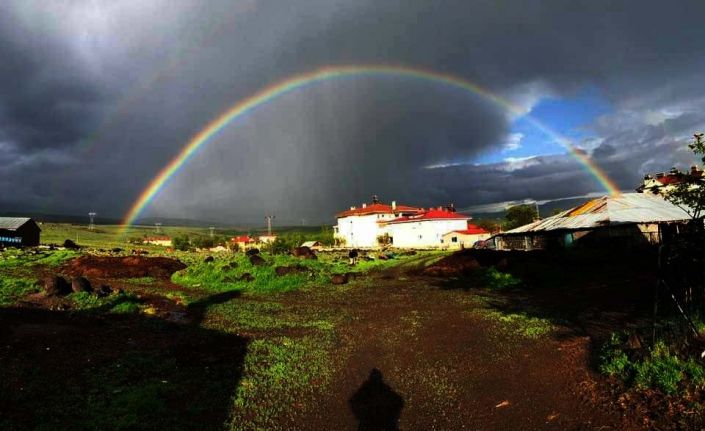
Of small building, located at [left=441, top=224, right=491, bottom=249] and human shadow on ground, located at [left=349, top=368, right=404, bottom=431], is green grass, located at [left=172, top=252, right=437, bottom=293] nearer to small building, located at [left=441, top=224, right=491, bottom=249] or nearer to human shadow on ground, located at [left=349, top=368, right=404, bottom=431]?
human shadow on ground, located at [left=349, top=368, right=404, bottom=431]

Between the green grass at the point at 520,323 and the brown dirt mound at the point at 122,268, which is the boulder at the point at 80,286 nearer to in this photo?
the brown dirt mound at the point at 122,268

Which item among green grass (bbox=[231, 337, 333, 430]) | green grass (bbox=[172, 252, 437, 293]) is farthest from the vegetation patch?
green grass (bbox=[172, 252, 437, 293])

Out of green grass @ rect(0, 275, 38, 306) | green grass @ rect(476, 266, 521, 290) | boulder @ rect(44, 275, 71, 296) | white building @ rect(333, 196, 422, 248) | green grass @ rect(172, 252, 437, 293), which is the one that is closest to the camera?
green grass @ rect(0, 275, 38, 306)

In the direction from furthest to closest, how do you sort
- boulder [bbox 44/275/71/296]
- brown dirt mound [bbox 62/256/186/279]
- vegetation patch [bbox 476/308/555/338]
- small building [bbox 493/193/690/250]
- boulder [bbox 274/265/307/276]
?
small building [bbox 493/193/690/250]
brown dirt mound [bbox 62/256/186/279]
boulder [bbox 274/265/307/276]
boulder [bbox 44/275/71/296]
vegetation patch [bbox 476/308/555/338]

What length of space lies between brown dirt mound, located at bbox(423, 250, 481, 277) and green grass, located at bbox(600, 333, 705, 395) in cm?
2145

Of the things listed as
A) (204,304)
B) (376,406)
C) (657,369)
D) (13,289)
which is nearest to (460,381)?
(376,406)

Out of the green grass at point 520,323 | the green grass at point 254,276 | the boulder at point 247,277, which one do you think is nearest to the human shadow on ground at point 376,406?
the green grass at point 520,323

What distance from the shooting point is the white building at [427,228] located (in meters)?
96.8

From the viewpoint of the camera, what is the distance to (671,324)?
32.6 ft

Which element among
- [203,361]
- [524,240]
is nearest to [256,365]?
[203,361]

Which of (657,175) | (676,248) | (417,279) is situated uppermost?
(657,175)

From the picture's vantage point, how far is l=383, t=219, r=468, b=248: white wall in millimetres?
96812

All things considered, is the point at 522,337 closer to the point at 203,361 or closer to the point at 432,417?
the point at 432,417

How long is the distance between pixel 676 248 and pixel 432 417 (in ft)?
19.9
